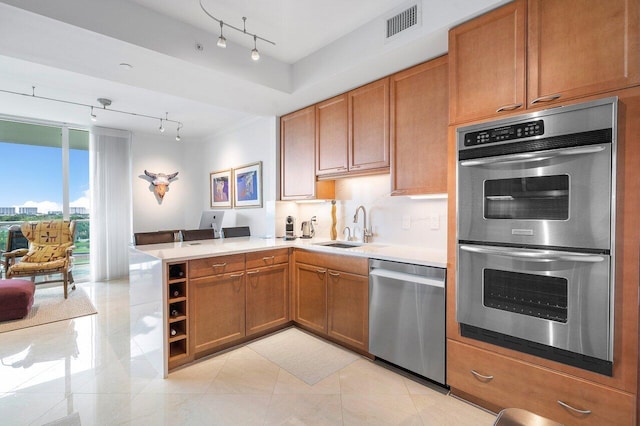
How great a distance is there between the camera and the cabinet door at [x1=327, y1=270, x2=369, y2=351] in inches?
101

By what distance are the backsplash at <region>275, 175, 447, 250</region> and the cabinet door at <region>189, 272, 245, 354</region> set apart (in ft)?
4.15

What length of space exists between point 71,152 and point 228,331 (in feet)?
16.1

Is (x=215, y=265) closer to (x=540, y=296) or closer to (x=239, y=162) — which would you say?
(x=540, y=296)

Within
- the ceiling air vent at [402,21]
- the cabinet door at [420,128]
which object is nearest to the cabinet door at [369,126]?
the cabinet door at [420,128]

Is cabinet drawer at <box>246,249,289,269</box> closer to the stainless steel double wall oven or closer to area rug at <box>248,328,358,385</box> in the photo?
area rug at <box>248,328,358,385</box>

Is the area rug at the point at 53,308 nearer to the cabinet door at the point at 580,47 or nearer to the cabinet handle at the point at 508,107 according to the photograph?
the cabinet handle at the point at 508,107

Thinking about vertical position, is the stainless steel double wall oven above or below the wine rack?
above

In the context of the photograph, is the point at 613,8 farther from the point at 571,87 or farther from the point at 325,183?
the point at 325,183

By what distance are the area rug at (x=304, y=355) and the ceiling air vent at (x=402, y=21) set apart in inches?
103

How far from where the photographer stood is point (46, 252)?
15.0 feet

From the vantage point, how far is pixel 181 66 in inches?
97.1

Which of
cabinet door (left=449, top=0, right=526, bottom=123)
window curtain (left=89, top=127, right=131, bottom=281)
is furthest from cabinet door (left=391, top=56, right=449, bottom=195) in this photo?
window curtain (left=89, top=127, right=131, bottom=281)

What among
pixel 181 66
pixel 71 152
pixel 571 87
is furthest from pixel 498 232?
pixel 71 152

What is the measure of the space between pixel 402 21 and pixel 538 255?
71.0 inches
